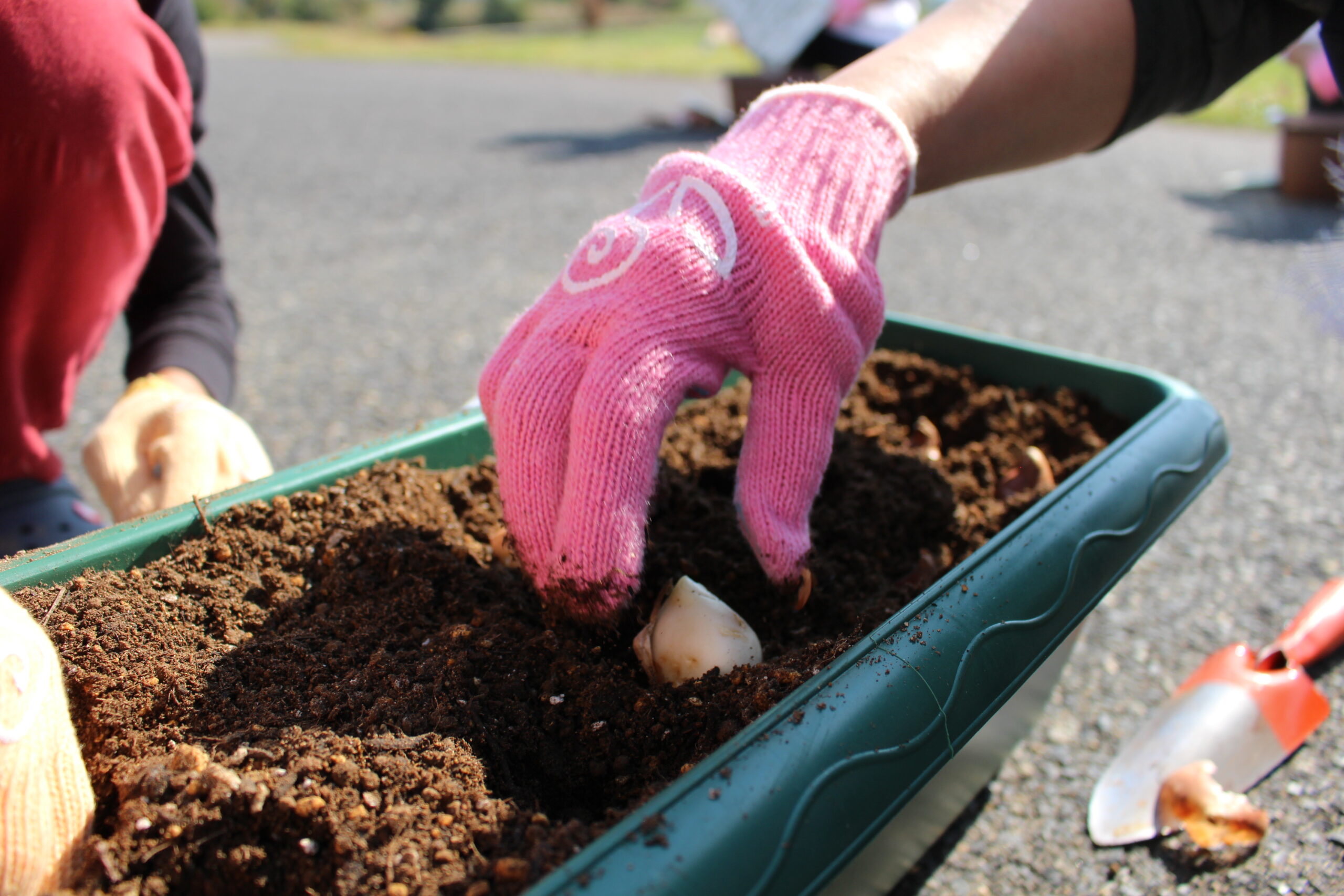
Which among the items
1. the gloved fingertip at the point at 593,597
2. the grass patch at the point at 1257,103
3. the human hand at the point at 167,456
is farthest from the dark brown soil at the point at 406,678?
the grass patch at the point at 1257,103

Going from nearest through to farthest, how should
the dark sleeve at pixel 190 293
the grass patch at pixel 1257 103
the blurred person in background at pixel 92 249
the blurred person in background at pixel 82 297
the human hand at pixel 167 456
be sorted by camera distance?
A: 1. the blurred person in background at pixel 82 297
2. the blurred person in background at pixel 92 249
3. the human hand at pixel 167 456
4. the dark sleeve at pixel 190 293
5. the grass patch at pixel 1257 103

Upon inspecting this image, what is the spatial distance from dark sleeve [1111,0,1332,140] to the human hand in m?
1.12

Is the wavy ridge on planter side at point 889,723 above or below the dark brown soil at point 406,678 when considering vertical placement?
above

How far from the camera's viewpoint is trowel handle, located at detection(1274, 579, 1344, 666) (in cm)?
124

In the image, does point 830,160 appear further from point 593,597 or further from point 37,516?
point 37,516

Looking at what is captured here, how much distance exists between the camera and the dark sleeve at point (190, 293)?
4.48 ft

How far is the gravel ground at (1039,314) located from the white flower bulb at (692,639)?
0.45m

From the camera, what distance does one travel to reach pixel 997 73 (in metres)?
0.95

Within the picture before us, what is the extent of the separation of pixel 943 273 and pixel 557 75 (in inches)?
259

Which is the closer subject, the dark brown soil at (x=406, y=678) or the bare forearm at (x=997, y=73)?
the dark brown soil at (x=406, y=678)

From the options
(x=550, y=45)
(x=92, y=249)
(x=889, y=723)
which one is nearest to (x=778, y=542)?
(x=889, y=723)

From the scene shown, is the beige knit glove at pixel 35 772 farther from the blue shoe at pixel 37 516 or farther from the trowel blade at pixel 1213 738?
the trowel blade at pixel 1213 738

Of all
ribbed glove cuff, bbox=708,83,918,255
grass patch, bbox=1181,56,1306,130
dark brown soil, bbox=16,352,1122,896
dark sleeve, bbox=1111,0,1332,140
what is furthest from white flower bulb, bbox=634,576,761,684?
grass patch, bbox=1181,56,1306,130

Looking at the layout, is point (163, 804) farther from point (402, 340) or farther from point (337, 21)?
point (337, 21)
